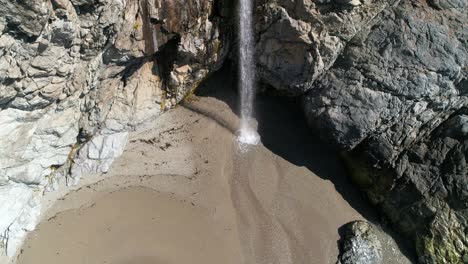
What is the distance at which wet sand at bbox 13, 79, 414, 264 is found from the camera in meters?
9.27

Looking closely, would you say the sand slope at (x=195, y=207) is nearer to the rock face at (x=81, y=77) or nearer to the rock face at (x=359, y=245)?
the rock face at (x=359, y=245)

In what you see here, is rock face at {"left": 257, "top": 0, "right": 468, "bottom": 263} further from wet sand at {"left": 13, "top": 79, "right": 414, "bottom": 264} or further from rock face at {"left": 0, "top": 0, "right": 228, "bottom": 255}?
rock face at {"left": 0, "top": 0, "right": 228, "bottom": 255}

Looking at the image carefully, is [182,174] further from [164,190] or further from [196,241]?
[196,241]

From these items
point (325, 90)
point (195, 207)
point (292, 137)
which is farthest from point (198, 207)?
point (325, 90)

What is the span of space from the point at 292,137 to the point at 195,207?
328cm

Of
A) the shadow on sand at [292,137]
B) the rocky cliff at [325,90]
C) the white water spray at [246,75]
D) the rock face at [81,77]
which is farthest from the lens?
the shadow on sand at [292,137]

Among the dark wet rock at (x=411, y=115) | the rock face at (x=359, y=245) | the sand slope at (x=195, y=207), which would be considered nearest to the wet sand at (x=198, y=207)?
the sand slope at (x=195, y=207)

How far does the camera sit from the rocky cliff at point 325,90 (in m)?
9.21

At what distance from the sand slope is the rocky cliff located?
54cm

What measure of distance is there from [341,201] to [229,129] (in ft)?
11.0

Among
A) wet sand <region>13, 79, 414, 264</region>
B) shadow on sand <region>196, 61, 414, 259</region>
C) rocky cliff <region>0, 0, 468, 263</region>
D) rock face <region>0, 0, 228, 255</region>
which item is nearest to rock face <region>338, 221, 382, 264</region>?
wet sand <region>13, 79, 414, 264</region>

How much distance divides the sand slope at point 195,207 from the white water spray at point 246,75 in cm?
32

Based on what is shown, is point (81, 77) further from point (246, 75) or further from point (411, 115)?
point (411, 115)

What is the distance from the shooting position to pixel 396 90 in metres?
10.0
